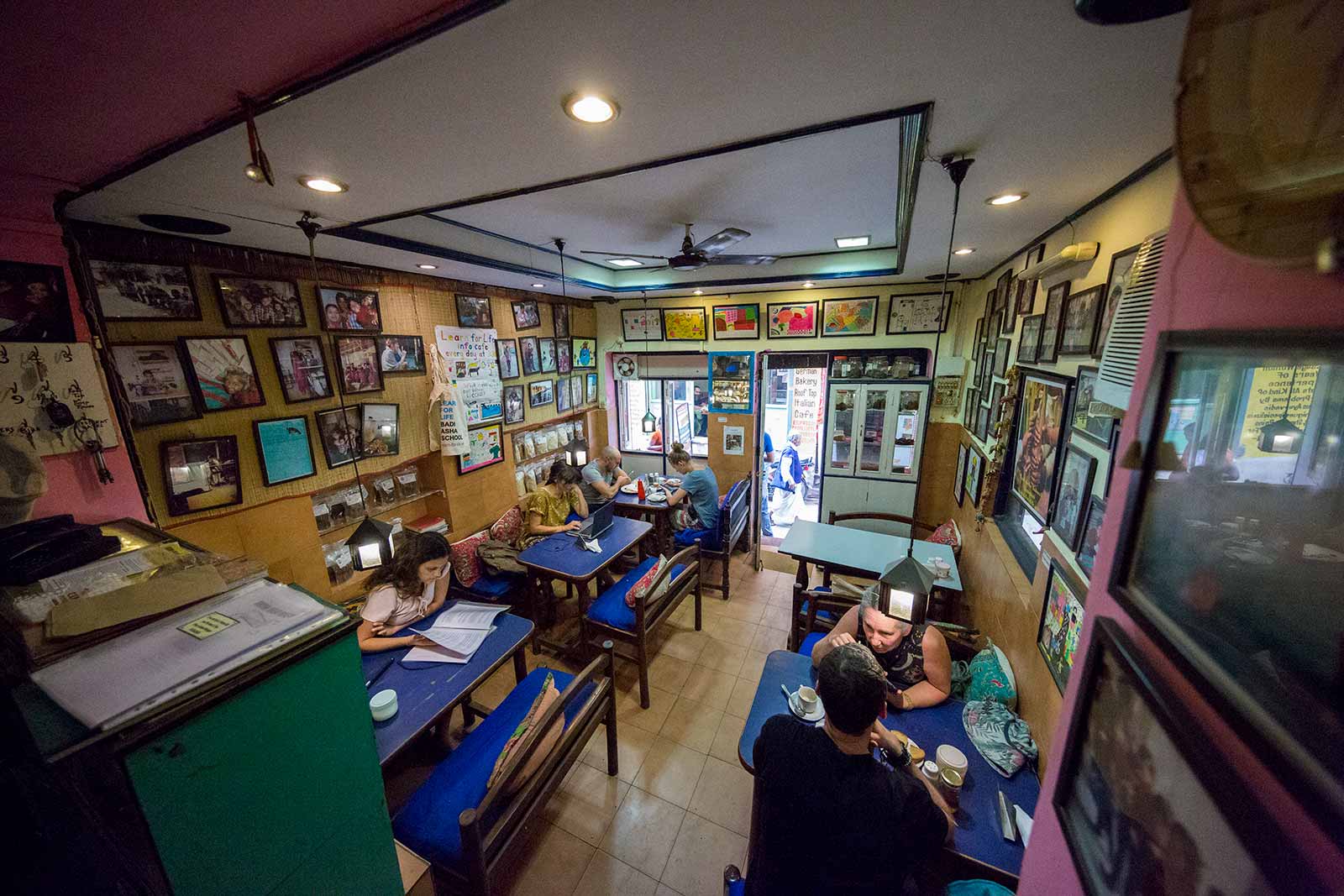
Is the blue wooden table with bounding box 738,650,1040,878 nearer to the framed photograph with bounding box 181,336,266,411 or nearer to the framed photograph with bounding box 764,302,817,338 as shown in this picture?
the framed photograph with bounding box 181,336,266,411

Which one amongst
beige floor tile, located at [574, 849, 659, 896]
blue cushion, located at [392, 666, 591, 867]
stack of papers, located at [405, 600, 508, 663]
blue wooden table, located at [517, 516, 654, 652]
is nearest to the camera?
blue cushion, located at [392, 666, 591, 867]

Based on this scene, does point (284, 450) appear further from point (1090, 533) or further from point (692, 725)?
point (1090, 533)

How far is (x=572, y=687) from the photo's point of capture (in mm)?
1951

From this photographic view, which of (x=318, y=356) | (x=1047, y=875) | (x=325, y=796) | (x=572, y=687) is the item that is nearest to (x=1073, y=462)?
(x=1047, y=875)

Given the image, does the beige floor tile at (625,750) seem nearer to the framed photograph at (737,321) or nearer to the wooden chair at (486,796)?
the wooden chair at (486,796)

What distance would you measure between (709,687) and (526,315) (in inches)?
167

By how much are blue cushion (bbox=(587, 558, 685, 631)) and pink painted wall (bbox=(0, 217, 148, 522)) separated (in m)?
2.47

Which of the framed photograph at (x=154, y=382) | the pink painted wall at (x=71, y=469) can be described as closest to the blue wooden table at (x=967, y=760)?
the pink painted wall at (x=71, y=469)

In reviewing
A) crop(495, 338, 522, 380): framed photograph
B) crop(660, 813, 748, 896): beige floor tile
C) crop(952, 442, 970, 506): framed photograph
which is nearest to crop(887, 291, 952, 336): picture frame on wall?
crop(952, 442, 970, 506): framed photograph

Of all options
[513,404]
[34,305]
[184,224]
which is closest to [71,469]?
[34,305]

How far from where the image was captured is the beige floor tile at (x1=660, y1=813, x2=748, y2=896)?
6.85ft

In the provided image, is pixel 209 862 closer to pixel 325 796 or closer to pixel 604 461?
pixel 325 796

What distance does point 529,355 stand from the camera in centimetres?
504

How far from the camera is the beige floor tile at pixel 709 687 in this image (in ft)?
10.3
